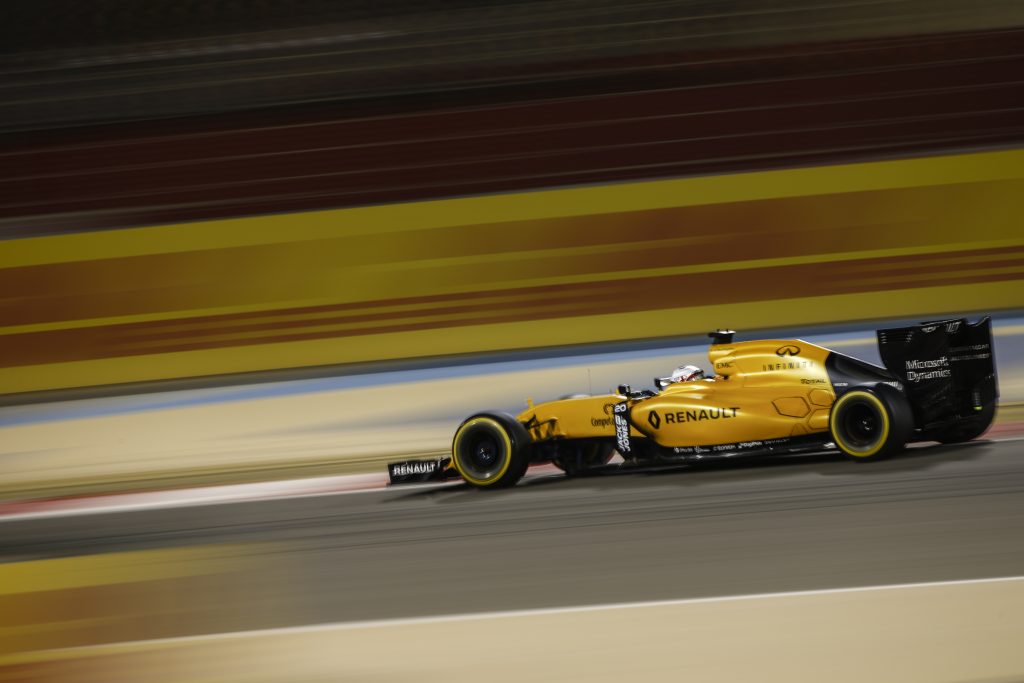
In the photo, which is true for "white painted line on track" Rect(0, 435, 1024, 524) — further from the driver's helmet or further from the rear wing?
the driver's helmet

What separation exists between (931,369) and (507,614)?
2637 millimetres

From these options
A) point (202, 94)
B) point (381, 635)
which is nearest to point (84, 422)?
point (202, 94)

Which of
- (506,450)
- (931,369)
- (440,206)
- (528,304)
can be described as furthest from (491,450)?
(440,206)

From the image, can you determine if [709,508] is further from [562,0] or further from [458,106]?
[562,0]

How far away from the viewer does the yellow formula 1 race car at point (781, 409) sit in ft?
15.9

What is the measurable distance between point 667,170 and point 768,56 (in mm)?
2106

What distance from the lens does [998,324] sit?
7.88 meters

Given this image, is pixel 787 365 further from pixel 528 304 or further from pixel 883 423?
pixel 528 304

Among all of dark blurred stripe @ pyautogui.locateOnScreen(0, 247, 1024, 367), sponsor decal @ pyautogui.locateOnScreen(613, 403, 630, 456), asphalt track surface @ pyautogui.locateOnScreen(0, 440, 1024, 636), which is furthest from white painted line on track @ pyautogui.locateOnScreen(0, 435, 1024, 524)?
dark blurred stripe @ pyautogui.locateOnScreen(0, 247, 1024, 367)

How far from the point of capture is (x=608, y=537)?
13.3ft

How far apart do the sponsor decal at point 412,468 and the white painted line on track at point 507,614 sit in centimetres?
253

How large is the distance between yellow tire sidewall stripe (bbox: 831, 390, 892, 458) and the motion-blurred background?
1.76m

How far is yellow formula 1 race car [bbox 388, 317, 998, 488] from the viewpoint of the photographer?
4.84m

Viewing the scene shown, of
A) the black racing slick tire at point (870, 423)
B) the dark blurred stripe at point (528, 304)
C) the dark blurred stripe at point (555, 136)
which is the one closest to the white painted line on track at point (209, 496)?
the black racing slick tire at point (870, 423)
